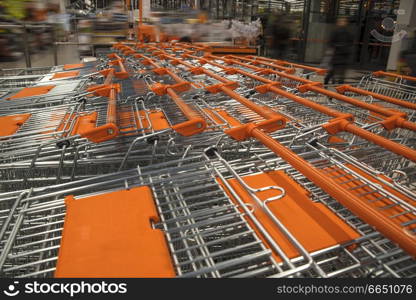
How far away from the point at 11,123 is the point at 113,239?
224 cm

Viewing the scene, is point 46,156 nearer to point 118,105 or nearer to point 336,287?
point 118,105

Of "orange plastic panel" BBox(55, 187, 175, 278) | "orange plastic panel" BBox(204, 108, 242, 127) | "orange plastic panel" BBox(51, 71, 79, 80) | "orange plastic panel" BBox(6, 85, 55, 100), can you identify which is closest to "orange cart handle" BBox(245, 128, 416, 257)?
"orange plastic panel" BBox(55, 187, 175, 278)

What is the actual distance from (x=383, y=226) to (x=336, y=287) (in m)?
0.25

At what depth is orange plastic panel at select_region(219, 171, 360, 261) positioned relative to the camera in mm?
1286

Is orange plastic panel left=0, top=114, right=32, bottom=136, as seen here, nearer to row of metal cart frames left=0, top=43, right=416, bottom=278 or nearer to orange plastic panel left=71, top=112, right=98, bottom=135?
row of metal cart frames left=0, top=43, right=416, bottom=278

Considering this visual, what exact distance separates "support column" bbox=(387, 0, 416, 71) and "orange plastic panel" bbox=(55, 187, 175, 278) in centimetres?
843

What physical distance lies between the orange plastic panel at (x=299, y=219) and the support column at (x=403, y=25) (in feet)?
25.9

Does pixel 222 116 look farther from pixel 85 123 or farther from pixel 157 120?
pixel 85 123

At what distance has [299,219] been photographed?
142 centimetres

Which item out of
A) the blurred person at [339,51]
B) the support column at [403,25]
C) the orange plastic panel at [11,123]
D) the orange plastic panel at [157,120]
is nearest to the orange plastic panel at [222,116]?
the orange plastic panel at [157,120]

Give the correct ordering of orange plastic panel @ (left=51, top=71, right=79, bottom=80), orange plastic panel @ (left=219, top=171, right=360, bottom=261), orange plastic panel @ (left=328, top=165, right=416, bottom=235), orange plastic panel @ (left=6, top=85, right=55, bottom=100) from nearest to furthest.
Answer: orange plastic panel @ (left=219, top=171, right=360, bottom=261), orange plastic panel @ (left=328, top=165, right=416, bottom=235), orange plastic panel @ (left=6, top=85, right=55, bottom=100), orange plastic panel @ (left=51, top=71, right=79, bottom=80)

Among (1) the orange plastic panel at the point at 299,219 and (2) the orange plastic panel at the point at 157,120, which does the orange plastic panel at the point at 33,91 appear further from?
(1) the orange plastic panel at the point at 299,219

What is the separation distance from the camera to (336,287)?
38.1 inches

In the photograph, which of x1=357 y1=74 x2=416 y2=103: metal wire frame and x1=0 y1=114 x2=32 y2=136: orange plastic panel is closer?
x1=0 y1=114 x2=32 y2=136: orange plastic panel
